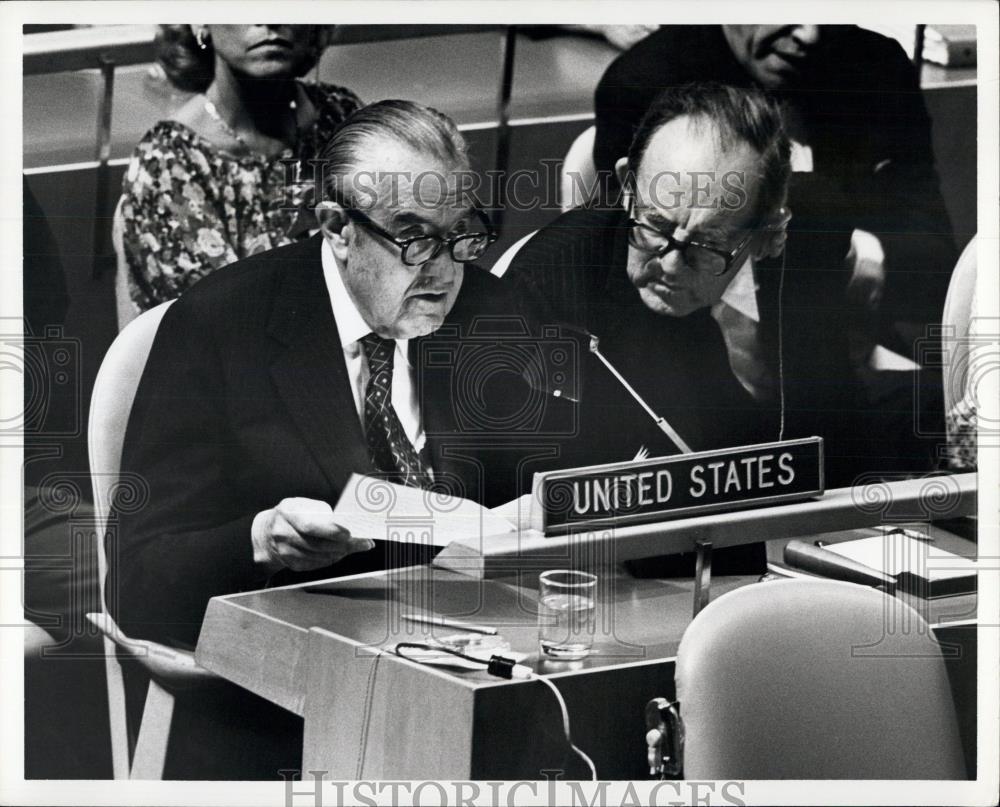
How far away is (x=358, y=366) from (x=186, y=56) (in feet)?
2.27

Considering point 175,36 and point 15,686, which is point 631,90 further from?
point 15,686

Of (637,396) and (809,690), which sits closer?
(809,690)

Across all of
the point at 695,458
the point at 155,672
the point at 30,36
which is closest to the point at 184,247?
the point at 30,36

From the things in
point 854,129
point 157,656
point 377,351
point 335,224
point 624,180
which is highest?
point 854,129

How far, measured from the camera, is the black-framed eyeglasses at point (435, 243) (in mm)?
2240

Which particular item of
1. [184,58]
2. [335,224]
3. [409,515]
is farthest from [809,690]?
[184,58]

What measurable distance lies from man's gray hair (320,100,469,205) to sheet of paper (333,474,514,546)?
57 cm

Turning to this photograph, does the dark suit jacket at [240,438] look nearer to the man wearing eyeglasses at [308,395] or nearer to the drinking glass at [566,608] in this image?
the man wearing eyeglasses at [308,395]

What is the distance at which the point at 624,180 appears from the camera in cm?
226

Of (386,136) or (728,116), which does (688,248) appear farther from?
(386,136)

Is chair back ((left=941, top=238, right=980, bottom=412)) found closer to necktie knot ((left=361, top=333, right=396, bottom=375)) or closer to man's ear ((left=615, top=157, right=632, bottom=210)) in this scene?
man's ear ((left=615, top=157, right=632, bottom=210))

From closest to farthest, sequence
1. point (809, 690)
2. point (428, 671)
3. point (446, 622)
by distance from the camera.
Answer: point (809, 690) → point (428, 671) → point (446, 622)

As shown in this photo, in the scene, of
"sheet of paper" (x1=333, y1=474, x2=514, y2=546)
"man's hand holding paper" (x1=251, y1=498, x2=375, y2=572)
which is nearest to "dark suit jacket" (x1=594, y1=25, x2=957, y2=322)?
"sheet of paper" (x1=333, y1=474, x2=514, y2=546)

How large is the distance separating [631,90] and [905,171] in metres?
0.57
